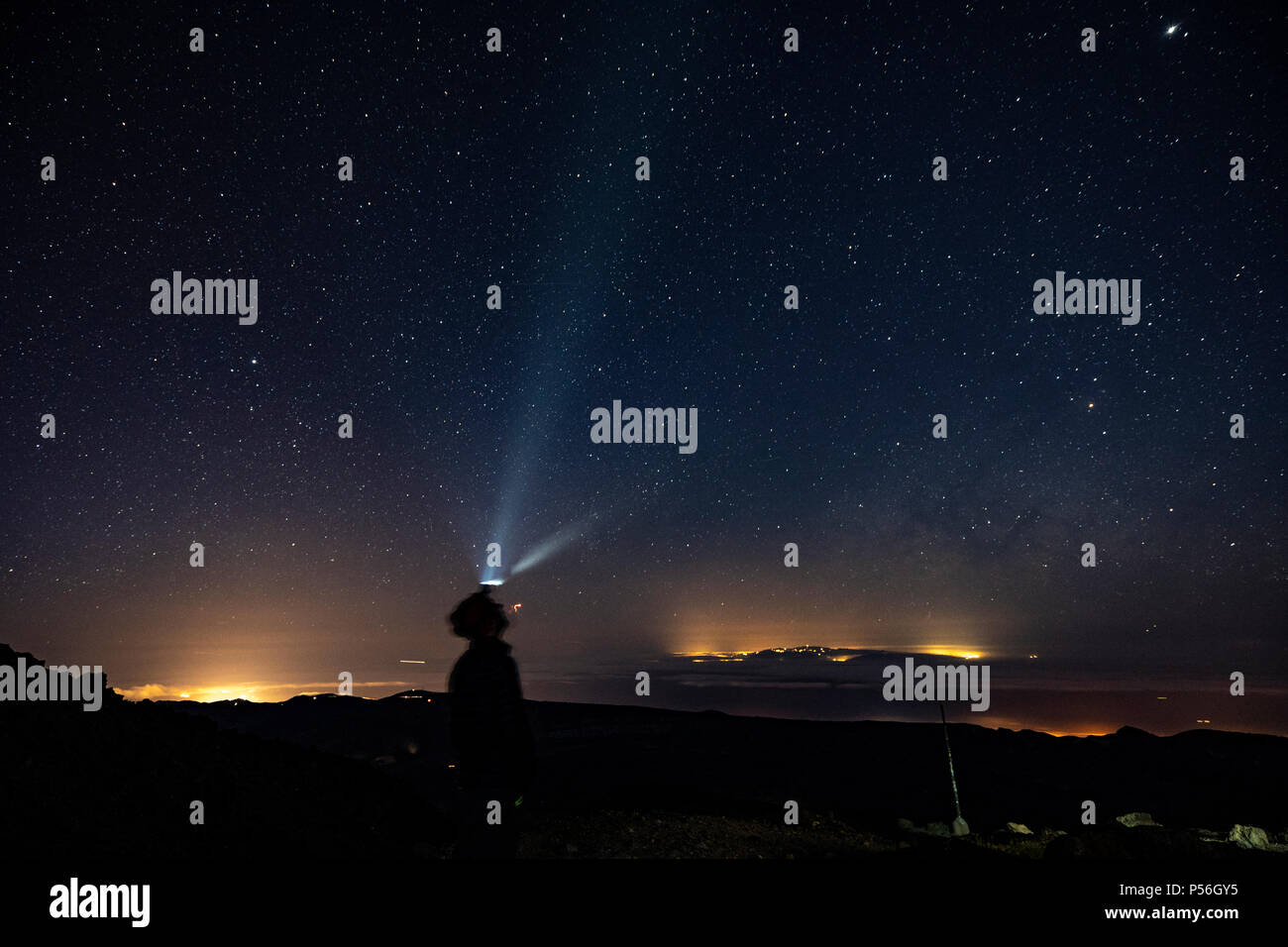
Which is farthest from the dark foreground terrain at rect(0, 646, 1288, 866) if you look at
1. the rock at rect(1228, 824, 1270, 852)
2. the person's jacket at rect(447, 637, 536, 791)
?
the person's jacket at rect(447, 637, 536, 791)

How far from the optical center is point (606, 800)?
14117 mm

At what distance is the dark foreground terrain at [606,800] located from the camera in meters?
9.62

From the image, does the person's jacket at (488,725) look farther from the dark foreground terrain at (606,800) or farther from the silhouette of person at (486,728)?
the dark foreground terrain at (606,800)

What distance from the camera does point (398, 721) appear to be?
40.3 meters

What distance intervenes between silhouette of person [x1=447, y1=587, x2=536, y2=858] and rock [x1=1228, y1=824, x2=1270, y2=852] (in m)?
13.8

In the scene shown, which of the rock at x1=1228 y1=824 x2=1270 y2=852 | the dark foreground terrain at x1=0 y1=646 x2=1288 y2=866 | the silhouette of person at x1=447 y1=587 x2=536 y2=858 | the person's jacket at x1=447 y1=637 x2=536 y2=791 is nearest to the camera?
the silhouette of person at x1=447 y1=587 x2=536 y2=858

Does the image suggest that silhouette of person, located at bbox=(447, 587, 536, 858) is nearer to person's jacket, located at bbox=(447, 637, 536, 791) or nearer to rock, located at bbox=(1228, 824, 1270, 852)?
person's jacket, located at bbox=(447, 637, 536, 791)

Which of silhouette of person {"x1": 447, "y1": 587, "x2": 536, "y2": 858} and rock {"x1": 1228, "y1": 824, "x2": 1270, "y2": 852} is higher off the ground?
silhouette of person {"x1": 447, "y1": 587, "x2": 536, "y2": 858}

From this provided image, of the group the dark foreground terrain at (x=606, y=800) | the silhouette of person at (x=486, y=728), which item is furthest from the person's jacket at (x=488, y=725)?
the dark foreground terrain at (x=606, y=800)

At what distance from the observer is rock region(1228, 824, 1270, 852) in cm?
1249

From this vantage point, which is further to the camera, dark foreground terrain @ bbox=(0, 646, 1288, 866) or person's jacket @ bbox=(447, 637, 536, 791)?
dark foreground terrain @ bbox=(0, 646, 1288, 866)
